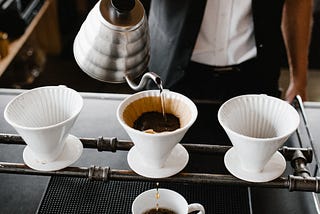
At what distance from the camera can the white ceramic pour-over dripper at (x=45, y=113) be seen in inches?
36.5

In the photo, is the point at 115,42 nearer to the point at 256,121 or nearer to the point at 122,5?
the point at 122,5

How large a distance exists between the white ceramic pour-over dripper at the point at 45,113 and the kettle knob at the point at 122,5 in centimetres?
19

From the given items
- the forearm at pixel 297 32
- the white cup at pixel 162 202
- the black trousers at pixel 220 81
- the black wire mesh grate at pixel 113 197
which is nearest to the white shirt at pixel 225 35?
the black trousers at pixel 220 81

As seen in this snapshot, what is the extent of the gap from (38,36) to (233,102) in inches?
110

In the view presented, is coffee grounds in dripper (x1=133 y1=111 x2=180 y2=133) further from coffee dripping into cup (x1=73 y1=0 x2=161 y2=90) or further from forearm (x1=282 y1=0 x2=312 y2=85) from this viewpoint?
forearm (x1=282 y1=0 x2=312 y2=85)

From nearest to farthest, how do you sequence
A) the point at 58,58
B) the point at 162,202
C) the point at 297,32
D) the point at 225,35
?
the point at 162,202
the point at 225,35
the point at 297,32
the point at 58,58

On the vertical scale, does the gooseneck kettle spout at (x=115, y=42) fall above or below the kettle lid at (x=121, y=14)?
below

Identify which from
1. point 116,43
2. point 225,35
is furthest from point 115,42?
point 225,35

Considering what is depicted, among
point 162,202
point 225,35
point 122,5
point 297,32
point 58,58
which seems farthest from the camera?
point 58,58

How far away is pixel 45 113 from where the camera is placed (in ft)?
3.28

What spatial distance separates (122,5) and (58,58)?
275 centimetres

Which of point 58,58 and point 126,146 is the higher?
point 126,146

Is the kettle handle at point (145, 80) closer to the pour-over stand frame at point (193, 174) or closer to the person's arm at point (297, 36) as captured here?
the pour-over stand frame at point (193, 174)

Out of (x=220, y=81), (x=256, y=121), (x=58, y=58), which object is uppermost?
(x=256, y=121)
